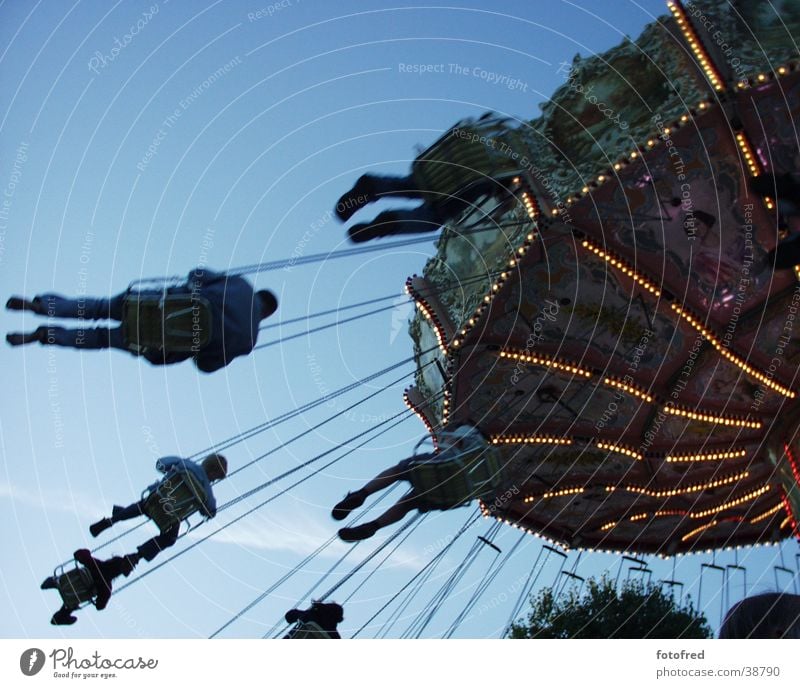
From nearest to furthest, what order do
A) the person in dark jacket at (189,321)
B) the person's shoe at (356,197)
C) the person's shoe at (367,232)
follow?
the person in dark jacket at (189,321) → the person's shoe at (356,197) → the person's shoe at (367,232)

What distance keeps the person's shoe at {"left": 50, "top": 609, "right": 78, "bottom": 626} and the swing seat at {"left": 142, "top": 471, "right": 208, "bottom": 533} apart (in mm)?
1176

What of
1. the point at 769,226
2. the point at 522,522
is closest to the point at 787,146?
the point at 769,226

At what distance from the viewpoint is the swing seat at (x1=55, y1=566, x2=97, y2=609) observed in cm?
797

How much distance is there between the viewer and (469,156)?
8586mm

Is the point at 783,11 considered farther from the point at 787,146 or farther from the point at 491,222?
the point at 491,222

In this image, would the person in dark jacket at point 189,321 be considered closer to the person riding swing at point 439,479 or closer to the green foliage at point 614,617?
the person riding swing at point 439,479

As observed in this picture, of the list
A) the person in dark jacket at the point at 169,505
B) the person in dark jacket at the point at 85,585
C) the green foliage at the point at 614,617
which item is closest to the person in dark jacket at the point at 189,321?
the person in dark jacket at the point at 169,505

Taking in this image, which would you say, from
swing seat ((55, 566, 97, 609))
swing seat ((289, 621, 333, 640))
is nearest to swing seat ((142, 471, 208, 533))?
swing seat ((55, 566, 97, 609))

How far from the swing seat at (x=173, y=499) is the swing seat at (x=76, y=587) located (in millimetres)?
854

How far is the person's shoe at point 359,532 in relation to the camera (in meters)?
9.30

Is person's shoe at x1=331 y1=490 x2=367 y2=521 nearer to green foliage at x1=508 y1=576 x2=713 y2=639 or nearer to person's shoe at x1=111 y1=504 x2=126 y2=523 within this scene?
person's shoe at x1=111 y1=504 x2=126 y2=523

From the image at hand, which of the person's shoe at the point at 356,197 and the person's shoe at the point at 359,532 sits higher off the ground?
the person's shoe at the point at 356,197

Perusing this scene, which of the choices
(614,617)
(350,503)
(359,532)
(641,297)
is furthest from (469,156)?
(614,617)
